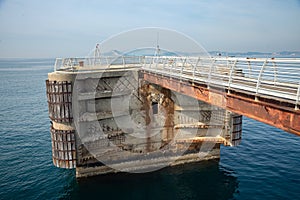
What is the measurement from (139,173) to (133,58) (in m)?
12.2

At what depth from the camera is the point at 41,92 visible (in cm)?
6109

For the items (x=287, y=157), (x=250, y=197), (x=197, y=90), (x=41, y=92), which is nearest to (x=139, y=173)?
(x=250, y=197)

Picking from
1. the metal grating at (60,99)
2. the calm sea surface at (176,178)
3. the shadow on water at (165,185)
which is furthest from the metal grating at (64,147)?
the shadow on water at (165,185)

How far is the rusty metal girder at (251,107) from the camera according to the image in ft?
27.7

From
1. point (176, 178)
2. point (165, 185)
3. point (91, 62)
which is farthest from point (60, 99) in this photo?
point (176, 178)

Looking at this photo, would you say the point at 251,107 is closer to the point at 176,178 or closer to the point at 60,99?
the point at 176,178

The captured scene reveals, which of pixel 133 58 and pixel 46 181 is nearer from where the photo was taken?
pixel 46 181

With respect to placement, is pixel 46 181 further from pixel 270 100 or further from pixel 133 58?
Result: pixel 270 100

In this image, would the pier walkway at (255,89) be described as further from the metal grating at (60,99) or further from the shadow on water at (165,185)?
the shadow on water at (165,185)

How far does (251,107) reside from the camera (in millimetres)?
10203

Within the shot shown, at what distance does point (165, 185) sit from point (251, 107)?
1318cm

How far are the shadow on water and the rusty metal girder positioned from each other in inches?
368

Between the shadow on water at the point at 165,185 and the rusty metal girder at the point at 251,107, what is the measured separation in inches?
368

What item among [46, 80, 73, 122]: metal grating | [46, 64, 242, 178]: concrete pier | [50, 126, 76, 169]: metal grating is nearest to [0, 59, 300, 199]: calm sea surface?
[46, 64, 242, 178]: concrete pier
